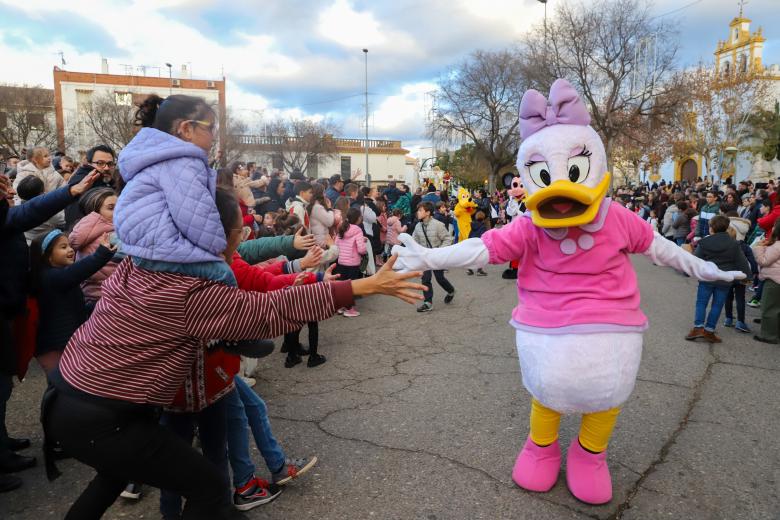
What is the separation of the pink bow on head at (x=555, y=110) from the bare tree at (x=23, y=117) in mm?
31248

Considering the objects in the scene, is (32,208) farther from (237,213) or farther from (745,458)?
(745,458)

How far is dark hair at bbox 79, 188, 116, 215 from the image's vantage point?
156 inches

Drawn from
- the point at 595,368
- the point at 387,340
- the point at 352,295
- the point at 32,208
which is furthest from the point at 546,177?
the point at 387,340

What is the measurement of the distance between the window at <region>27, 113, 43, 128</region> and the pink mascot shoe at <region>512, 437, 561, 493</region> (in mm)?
33468

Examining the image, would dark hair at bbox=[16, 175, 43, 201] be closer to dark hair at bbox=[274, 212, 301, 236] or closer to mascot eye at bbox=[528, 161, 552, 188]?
dark hair at bbox=[274, 212, 301, 236]

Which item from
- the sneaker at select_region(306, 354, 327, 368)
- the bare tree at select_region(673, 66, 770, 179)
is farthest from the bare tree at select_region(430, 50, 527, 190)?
the sneaker at select_region(306, 354, 327, 368)

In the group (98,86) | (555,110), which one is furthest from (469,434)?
(98,86)

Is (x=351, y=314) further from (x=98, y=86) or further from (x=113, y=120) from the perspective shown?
(x=98, y=86)

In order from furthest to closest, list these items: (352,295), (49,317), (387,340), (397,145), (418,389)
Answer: (397,145) < (387,340) < (418,389) < (49,317) < (352,295)

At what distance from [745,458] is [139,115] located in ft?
12.9

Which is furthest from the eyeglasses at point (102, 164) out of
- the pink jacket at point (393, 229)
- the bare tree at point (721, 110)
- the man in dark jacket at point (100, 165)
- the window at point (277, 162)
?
the window at point (277, 162)

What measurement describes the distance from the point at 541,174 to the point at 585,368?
3.55 feet

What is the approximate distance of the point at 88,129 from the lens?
46344 millimetres

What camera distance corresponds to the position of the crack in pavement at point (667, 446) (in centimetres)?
290
